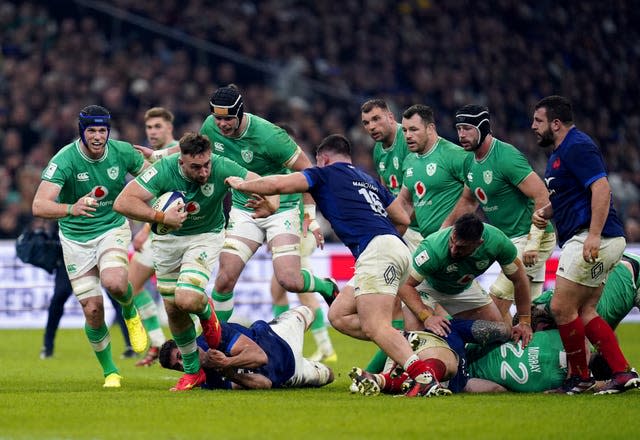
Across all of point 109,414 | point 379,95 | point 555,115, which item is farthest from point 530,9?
Answer: point 109,414

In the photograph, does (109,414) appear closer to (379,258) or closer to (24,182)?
(379,258)

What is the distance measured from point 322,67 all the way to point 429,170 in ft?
46.8

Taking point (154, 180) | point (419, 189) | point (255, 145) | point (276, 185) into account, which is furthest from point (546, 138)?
point (154, 180)

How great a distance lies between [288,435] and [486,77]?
20387 millimetres

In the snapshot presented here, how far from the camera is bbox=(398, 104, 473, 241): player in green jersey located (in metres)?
12.2

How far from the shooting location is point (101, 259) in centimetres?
1135

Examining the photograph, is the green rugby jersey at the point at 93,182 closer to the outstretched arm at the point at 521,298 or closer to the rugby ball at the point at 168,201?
the rugby ball at the point at 168,201

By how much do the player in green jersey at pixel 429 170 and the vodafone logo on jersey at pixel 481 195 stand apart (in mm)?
288

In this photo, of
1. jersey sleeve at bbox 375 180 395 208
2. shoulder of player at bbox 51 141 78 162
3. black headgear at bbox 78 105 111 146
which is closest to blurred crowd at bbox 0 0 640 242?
shoulder of player at bbox 51 141 78 162

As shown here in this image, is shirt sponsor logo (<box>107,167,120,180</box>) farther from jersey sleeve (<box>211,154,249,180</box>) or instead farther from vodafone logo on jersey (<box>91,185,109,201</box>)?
jersey sleeve (<box>211,154,249,180</box>)

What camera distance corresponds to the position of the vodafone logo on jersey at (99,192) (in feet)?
37.8

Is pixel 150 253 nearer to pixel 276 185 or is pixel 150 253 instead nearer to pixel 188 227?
pixel 188 227

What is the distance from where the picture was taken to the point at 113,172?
38.1ft

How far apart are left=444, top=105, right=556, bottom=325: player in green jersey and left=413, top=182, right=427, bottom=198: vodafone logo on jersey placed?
0.41m
